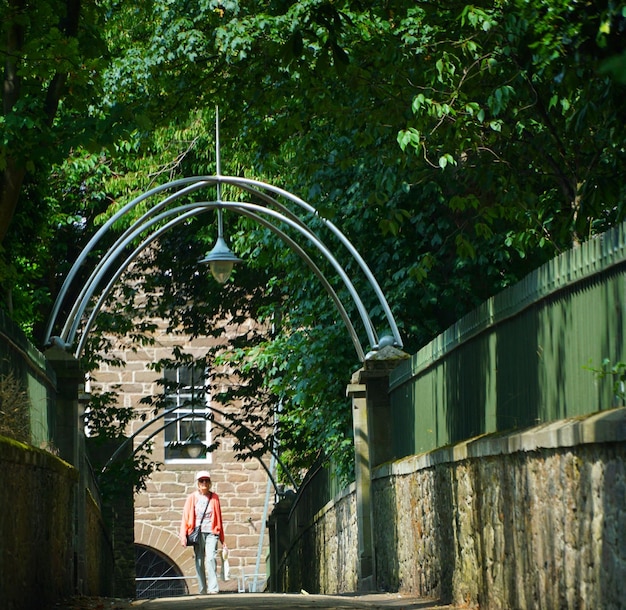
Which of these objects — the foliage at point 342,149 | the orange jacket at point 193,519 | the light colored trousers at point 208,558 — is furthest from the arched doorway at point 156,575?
the orange jacket at point 193,519

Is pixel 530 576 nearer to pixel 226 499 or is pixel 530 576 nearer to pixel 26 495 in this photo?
pixel 26 495

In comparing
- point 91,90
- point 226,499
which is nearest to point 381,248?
point 91,90

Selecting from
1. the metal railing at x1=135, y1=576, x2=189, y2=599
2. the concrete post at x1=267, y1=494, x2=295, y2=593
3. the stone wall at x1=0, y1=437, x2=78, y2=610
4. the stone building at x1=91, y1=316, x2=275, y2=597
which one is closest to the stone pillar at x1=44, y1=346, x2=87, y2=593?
the stone wall at x1=0, y1=437, x2=78, y2=610

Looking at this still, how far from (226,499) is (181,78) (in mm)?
20477

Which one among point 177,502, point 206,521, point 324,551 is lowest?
point 324,551

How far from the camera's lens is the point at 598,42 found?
6.68 metres

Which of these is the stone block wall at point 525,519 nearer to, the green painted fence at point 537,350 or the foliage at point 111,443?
the green painted fence at point 537,350

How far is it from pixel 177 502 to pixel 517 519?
81.9ft

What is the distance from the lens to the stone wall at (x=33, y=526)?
280 inches

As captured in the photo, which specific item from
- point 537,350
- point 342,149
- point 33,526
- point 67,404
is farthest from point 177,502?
point 537,350

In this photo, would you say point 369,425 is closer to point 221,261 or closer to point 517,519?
point 221,261

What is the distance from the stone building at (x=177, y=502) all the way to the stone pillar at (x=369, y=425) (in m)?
16.5

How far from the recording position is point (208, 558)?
1705cm

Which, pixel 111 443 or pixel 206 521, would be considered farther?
pixel 111 443
